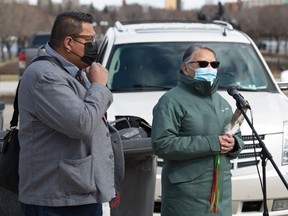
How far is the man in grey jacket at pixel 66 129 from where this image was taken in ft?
9.93

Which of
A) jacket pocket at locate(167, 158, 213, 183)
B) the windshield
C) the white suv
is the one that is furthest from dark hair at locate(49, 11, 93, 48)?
the windshield

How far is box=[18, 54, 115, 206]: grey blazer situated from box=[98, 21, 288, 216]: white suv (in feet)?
8.64

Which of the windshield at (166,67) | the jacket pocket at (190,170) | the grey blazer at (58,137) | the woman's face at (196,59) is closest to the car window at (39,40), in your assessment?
the windshield at (166,67)

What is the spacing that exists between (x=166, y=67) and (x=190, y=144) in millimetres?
3634

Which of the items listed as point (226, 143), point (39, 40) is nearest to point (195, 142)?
point (226, 143)

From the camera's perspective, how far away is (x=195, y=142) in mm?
3672

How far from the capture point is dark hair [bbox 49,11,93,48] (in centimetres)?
320

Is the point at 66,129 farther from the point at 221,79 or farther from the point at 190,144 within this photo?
the point at 221,79

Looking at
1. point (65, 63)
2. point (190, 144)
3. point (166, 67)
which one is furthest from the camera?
point (166, 67)

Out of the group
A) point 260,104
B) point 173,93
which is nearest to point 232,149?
point 173,93

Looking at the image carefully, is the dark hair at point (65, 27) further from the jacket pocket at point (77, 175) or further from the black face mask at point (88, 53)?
the jacket pocket at point (77, 175)

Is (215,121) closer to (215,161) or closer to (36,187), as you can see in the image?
(215,161)

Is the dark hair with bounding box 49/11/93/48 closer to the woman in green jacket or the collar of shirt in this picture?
the collar of shirt

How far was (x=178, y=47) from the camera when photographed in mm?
7473
